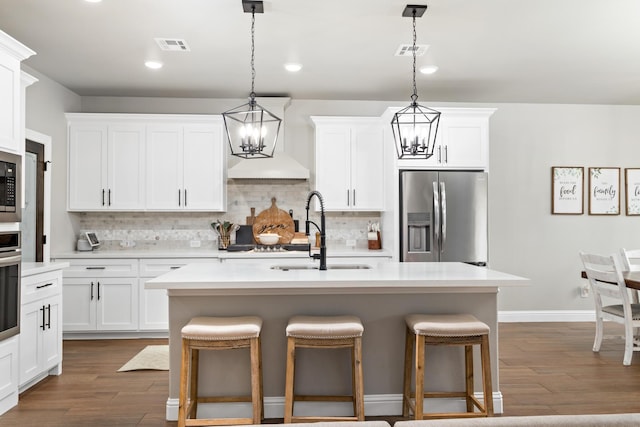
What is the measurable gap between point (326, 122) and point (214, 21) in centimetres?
211

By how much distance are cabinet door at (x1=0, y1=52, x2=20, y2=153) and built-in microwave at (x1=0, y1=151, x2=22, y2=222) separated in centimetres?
8

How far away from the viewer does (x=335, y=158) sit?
5391 millimetres

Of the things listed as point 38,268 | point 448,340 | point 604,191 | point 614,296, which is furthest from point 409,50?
point 604,191

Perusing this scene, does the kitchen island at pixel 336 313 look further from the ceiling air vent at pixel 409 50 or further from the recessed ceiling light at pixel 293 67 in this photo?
the recessed ceiling light at pixel 293 67

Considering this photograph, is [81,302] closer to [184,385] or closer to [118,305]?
[118,305]

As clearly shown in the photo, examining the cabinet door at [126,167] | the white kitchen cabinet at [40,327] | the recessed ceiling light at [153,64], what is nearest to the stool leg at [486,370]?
the white kitchen cabinet at [40,327]

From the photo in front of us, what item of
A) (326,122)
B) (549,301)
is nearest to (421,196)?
(326,122)

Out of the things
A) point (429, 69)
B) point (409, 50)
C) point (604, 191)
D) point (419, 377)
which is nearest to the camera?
point (419, 377)

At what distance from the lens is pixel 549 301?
5.89 meters

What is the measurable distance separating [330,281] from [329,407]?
0.84 m

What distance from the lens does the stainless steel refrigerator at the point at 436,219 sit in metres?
4.94

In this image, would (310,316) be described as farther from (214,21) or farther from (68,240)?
(68,240)

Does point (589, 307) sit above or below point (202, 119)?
below

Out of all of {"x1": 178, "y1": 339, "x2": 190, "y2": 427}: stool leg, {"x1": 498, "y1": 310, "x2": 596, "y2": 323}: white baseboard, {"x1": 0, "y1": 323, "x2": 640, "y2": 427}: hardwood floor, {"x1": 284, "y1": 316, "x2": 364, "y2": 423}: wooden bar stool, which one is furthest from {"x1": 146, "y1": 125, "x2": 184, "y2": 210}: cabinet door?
{"x1": 498, "y1": 310, "x2": 596, "y2": 323}: white baseboard
